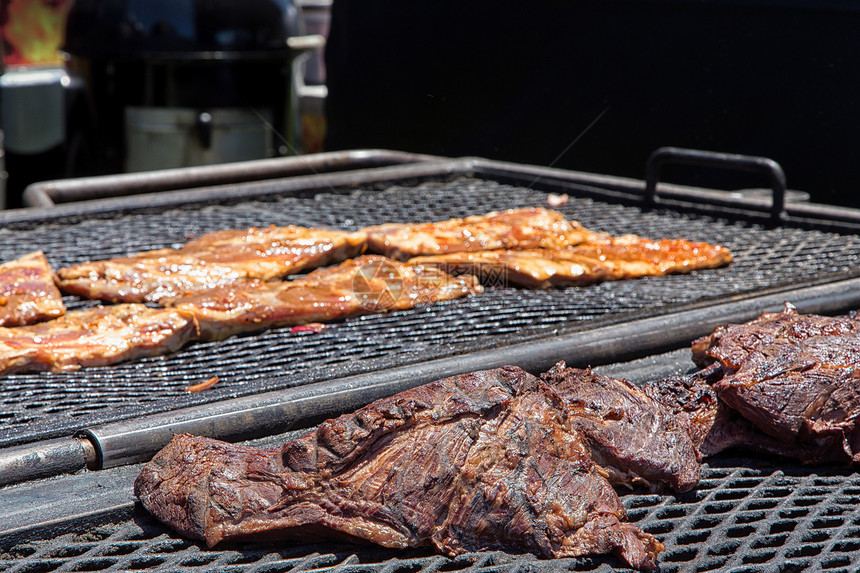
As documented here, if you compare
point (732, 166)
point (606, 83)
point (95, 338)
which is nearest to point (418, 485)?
point (95, 338)

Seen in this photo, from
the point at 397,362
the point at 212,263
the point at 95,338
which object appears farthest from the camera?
the point at 212,263

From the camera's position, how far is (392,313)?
12.0 feet

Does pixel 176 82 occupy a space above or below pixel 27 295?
above

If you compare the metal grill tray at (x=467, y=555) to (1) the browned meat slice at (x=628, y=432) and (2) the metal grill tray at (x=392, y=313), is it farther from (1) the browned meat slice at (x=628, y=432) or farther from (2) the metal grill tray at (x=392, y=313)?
(2) the metal grill tray at (x=392, y=313)

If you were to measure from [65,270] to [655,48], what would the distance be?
5014mm

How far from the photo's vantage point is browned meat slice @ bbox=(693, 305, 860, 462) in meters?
2.50

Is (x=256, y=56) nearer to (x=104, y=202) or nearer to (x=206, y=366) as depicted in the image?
(x=104, y=202)

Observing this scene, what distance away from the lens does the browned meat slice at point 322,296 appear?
3463 mm

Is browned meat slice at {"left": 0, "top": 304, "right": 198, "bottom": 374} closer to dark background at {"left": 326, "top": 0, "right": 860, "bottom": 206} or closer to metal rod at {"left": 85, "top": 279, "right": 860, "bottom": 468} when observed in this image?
metal rod at {"left": 85, "top": 279, "right": 860, "bottom": 468}

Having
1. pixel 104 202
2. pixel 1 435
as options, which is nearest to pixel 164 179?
pixel 104 202

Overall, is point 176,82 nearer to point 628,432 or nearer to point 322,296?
point 322,296

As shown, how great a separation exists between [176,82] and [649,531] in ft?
21.9

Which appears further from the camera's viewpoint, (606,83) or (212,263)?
(606,83)

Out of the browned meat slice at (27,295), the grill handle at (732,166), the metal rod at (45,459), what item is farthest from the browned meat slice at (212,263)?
the grill handle at (732,166)
